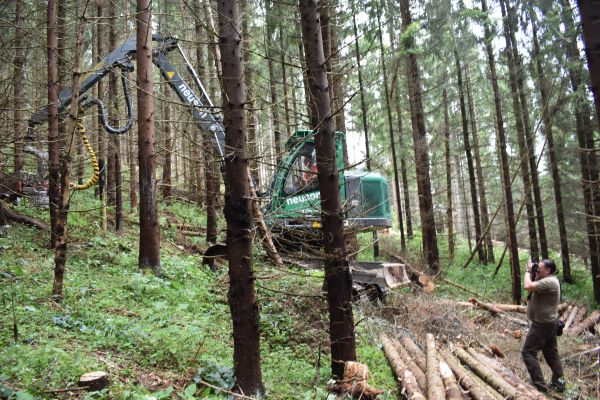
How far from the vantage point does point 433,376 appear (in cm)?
590

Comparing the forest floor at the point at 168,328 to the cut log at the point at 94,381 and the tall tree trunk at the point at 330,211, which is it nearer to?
the cut log at the point at 94,381

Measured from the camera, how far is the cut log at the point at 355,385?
4820 millimetres

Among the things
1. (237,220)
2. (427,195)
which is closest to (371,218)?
(427,195)

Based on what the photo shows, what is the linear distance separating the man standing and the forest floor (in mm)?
450

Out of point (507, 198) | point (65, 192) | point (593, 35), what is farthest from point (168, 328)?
point (507, 198)

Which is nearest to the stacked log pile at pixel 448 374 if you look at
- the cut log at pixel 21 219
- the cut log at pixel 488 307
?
the cut log at pixel 488 307

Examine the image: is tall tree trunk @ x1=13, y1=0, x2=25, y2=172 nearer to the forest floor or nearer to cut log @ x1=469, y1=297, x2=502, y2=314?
the forest floor

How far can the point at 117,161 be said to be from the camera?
11.9m

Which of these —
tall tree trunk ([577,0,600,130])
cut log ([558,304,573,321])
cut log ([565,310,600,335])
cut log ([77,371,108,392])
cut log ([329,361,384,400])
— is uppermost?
tall tree trunk ([577,0,600,130])

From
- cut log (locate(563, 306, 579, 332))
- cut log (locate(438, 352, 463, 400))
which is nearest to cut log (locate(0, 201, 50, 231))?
cut log (locate(438, 352, 463, 400))

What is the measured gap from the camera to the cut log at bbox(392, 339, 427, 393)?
592 centimetres

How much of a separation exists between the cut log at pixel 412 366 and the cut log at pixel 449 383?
10.5 inches

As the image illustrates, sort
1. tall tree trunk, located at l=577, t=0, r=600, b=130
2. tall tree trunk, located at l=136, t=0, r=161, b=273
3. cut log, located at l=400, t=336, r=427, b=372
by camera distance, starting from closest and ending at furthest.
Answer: tall tree trunk, located at l=577, t=0, r=600, b=130 < cut log, located at l=400, t=336, r=427, b=372 < tall tree trunk, located at l=136, t=0, r=161, b=273

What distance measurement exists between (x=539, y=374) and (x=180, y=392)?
575cm
